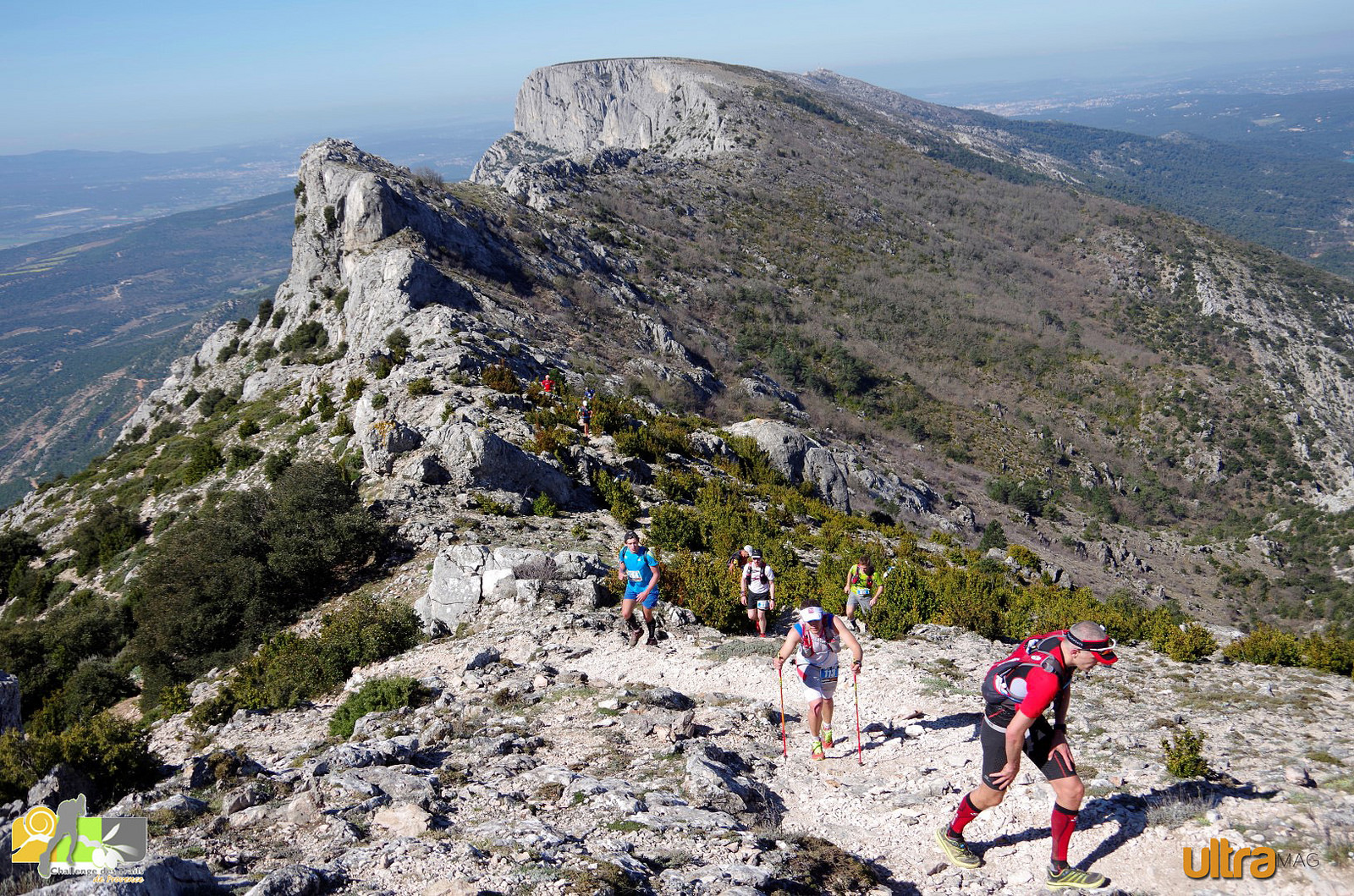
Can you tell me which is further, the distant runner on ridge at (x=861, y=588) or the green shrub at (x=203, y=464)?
the green shrub at (x=203, y=464)

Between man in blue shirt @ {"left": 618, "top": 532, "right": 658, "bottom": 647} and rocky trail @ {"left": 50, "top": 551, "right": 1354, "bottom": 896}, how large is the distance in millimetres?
418

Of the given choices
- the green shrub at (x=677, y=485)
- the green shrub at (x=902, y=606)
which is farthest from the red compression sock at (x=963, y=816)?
the green shrub at (x=677, y=485)

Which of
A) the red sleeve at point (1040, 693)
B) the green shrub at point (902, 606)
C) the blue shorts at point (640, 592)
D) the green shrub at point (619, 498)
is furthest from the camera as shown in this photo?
the green shrub at point (619, 498)

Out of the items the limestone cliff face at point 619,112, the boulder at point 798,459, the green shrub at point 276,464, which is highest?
the limestone cliff face at point 619,112

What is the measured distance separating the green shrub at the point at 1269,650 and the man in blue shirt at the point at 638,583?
9.07 m

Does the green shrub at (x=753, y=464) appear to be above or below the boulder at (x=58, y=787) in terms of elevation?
below

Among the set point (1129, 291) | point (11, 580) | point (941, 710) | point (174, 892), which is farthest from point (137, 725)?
point (1129, 291)

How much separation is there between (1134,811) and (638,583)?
6446mm

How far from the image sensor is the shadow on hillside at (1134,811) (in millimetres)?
5547

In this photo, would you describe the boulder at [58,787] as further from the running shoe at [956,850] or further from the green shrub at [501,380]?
the green shrub at [501,380]

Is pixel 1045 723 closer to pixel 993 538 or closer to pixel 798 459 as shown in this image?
pixel 798 459

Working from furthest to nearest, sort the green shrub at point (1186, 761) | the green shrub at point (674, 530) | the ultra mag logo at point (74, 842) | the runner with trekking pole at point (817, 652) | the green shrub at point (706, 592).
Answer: the green shrub at point (674, 530) → the green shrub at point (706, 592) → the runner with trekking pole at point (817, 652) → the green shrub at point (1186, 761) → the ultra mag logo at point (74, 842)

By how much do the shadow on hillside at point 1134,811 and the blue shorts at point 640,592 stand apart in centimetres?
546

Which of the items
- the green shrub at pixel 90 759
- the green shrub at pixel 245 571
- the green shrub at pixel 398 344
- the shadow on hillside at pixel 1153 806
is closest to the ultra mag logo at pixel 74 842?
the green shrub at pixel 90 759
